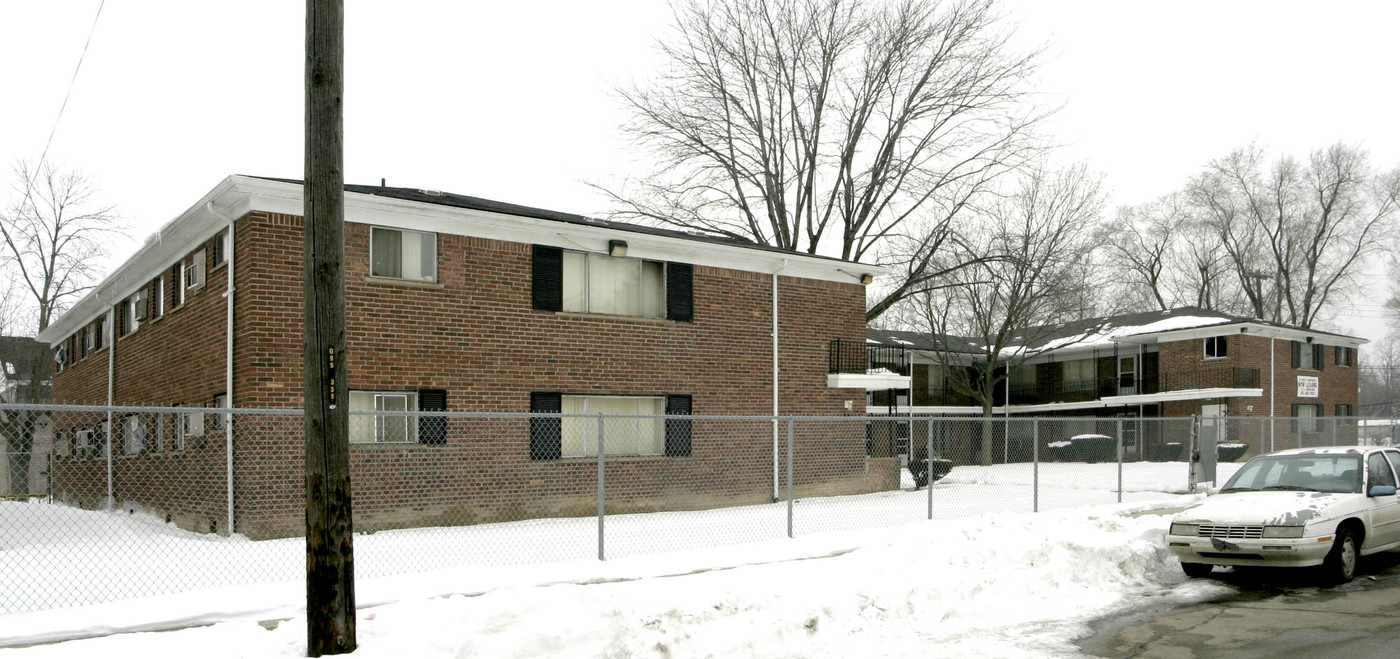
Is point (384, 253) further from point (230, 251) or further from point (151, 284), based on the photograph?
point (151, 284)

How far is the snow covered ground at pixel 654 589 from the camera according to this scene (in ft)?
25.3

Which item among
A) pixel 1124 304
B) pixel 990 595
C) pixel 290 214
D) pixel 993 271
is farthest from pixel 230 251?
pixel 1124 304

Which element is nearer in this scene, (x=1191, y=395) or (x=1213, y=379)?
(x=1191, y=395)

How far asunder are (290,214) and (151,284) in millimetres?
6766

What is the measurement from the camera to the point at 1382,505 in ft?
37.0

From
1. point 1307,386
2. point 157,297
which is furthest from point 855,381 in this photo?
point 1307,386

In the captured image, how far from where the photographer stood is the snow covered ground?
7.71m

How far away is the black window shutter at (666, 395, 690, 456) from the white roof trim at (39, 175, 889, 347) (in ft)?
8.58

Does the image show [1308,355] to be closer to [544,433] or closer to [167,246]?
[544,433]

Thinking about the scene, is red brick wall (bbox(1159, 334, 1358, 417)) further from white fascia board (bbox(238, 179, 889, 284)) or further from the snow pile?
the snow pile

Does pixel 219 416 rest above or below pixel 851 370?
below

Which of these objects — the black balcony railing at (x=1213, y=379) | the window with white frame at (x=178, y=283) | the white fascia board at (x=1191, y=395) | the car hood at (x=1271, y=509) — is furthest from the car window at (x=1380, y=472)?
the black balcony railing at (x=1213, y=379)

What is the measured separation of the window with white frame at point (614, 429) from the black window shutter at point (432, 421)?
6.62 feet

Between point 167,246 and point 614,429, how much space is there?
8238mm
